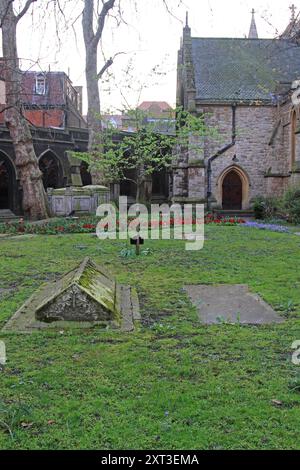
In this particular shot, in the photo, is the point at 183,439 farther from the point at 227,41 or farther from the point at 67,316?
the point at 227,41

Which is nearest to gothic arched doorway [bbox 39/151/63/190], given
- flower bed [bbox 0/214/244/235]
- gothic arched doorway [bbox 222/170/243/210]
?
gothic arched doorway [bbox 222/170/243/210]

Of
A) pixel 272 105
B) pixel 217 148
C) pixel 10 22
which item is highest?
pixel 10 22

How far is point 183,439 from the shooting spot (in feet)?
10.3

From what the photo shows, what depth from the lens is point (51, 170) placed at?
30859 mm

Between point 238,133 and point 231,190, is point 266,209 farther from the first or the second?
point 238,133

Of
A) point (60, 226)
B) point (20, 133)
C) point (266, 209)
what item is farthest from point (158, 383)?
point (266, 209)

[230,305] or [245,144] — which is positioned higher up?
[245,144]

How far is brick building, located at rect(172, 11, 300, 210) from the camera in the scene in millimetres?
26500

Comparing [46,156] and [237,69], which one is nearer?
[237,69]

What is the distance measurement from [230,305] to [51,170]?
2593 cm

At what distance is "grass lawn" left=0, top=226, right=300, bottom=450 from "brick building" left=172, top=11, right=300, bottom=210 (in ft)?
65.7

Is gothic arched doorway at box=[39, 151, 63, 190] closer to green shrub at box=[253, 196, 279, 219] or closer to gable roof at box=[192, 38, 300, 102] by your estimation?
gable roof at box=[192, 38, 300, 102]
